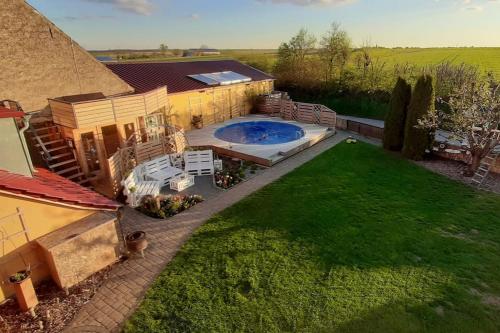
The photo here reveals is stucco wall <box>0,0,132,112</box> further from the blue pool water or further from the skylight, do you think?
the skylight

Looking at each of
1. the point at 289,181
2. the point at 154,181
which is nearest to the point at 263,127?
the point at 289,181

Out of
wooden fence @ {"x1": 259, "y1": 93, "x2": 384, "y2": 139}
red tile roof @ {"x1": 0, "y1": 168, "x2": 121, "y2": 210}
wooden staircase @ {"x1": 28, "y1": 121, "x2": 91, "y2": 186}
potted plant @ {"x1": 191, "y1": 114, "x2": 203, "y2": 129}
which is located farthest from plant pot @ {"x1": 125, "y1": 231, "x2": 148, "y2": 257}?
wooden fence @ {"x1": 259, "y1": 93, "x2": 384, "y2": 139}

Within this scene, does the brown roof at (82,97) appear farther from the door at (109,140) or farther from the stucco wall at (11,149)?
the stucco wall at (11,149)

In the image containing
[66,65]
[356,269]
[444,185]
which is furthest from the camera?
[66,65]

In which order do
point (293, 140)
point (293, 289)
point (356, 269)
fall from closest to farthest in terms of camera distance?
point (293, 289) → point (356, 269) → point (293, 140)

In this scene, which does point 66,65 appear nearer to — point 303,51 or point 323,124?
point 323,124

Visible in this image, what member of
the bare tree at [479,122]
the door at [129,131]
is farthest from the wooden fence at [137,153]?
the bare tree at [479,122]

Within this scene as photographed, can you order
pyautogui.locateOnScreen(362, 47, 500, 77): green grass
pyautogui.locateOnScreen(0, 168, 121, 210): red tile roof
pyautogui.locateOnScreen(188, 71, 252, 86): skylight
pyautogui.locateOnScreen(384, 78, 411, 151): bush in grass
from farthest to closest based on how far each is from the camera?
pyautogui.locateOnScreen(362, 47, 500, 77): green grass
pyautogui.locateOnScreen(188, 71, 252, 86): skylight
pyautogui.locateOnScreen(384, 78, 411, 151): bush in grass
pyautogui.locateOnScreen(0, 168, 121, 210): red tile roof
